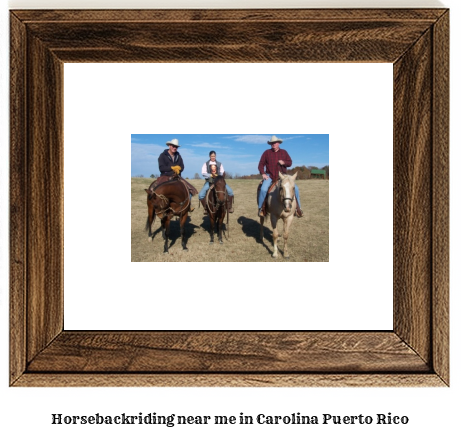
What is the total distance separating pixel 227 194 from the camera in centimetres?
305

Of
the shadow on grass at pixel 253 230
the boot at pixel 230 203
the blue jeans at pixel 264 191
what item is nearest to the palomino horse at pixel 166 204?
the boot at pixel 230 203

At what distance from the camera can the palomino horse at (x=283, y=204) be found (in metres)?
2.91

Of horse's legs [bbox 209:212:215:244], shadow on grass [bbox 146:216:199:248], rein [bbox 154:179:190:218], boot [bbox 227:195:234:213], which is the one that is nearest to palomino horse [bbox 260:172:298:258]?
boot [bbox 227:195:234:213]

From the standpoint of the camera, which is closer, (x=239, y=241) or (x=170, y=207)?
(x=239, y=241)

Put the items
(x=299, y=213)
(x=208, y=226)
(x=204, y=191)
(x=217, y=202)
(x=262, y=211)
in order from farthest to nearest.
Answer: (x=217, y=202)
(x=204, y=191)
(x=262, y=211)
(x=208, y=226)
(x=299, y=213)

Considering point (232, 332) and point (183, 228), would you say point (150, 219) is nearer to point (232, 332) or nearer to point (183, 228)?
point (183, 228)

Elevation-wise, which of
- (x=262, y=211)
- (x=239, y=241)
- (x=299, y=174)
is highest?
(x=299, y=174)

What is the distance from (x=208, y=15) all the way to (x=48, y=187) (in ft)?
5.52

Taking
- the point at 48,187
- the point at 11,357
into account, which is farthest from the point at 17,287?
the point at 48,187

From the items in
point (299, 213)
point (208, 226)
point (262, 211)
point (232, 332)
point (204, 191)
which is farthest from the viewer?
point (204, 191)

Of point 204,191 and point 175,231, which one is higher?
point 204,191

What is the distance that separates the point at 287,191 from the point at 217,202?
66cm

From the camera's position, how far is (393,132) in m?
2.74

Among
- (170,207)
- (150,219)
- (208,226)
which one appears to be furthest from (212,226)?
(150,219)
